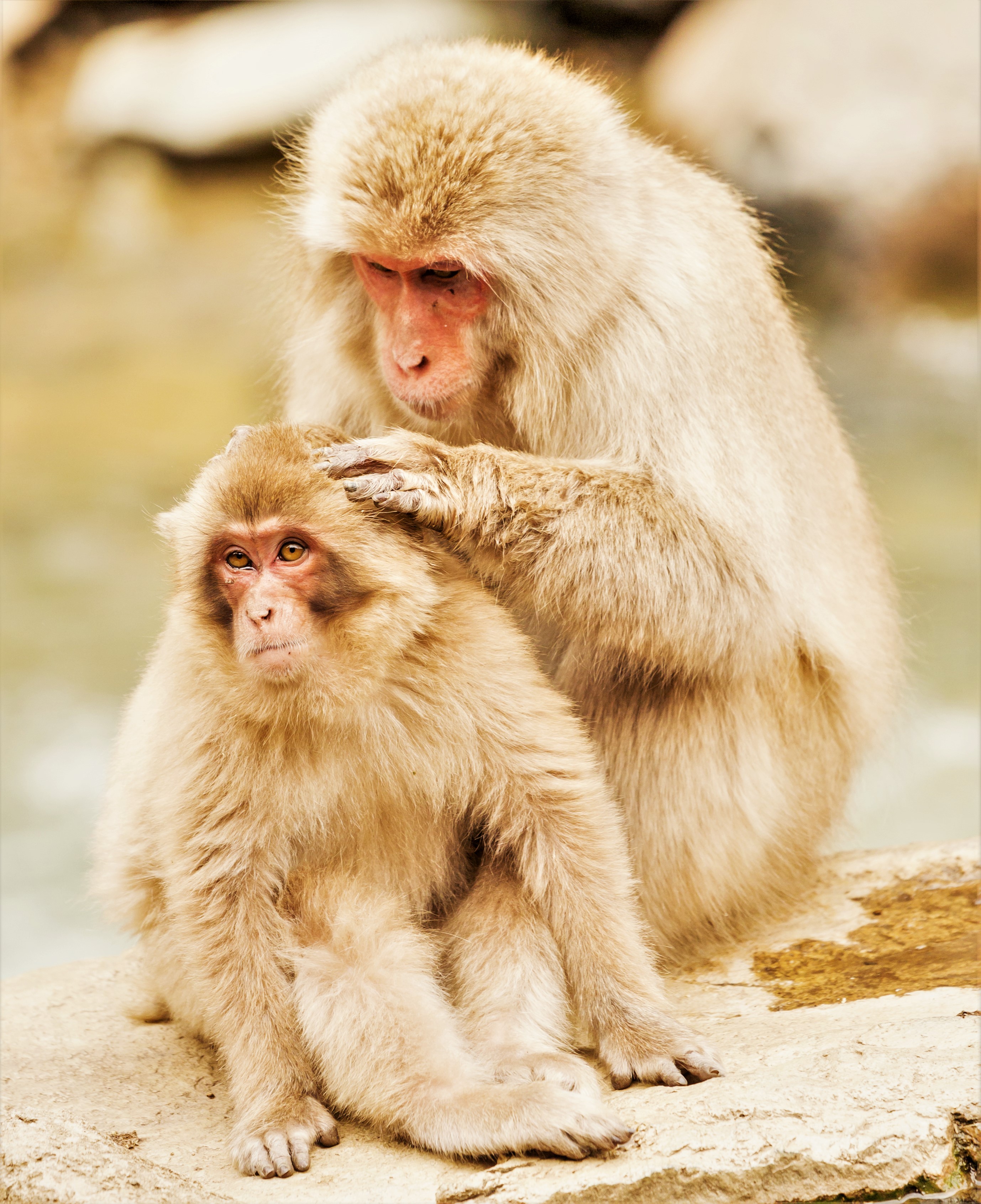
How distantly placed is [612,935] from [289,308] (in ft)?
7.74

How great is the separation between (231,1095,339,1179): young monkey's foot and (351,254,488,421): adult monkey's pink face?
5.91ft

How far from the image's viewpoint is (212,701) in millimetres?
3521

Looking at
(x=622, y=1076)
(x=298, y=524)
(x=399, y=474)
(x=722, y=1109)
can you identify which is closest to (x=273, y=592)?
(x=298, y=524)

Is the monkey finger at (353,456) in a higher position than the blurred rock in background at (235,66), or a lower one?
lower

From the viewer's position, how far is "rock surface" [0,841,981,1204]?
3049 millimetres

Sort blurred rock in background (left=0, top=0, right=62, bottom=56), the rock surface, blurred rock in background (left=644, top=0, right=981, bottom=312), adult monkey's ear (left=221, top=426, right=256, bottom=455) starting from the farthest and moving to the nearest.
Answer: blurred rock in background (left=0, top=0, right=62, bottom=56), blurred rock in background (left=644, top=0, right=981, bottom=312), adult monkey's ear (left=221, top=426, right=256, bottom=455), the rock surface

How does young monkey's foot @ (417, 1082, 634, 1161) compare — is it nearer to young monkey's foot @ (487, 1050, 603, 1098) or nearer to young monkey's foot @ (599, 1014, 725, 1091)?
young monkey's foot @ (487, 1050, 603, 1098)

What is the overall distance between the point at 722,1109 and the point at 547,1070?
40 cm

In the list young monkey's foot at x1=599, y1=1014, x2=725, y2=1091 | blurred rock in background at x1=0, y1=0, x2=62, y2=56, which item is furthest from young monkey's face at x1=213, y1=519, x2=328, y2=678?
blurred rock in background at x1=0, y1=0, x2=62, y2=56

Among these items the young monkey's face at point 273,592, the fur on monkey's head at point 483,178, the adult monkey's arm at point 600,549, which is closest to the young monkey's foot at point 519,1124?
the young monkey's face at point 273,592

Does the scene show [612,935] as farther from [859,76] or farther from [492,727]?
[859,76]

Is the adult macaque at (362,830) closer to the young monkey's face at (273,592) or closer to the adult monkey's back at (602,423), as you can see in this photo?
the young monkey's face at (273,592)

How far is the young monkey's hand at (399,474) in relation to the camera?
346 centimetres

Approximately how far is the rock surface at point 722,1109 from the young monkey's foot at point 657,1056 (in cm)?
3
